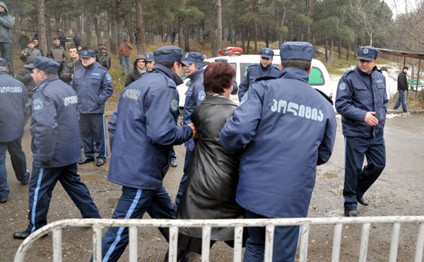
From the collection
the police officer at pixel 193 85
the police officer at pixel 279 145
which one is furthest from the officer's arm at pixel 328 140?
the police officer at pixel 193 85

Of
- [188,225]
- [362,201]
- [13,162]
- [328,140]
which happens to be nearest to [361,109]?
[362,201]

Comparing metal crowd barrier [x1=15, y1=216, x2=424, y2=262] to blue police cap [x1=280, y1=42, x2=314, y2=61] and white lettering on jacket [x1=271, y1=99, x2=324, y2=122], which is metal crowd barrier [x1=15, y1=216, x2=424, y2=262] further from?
blue police cap [x1=280, y1=42, x2=314, y2=61]

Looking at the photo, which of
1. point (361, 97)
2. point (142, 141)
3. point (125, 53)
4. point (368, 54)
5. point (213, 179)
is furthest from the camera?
point (125, 53)

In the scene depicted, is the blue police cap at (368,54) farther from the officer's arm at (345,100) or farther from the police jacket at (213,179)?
the police jacket at (213,179)

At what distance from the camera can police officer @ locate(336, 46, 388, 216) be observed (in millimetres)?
4555

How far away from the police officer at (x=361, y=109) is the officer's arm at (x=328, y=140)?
1845mm

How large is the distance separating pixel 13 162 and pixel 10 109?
33.0 inches

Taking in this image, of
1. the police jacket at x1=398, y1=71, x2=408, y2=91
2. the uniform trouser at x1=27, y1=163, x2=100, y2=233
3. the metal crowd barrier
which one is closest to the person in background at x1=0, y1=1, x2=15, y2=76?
the uniform trouser at x1=27, y1=163, x2=100, y2=233

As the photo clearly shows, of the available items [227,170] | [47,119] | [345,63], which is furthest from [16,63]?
[345,63]

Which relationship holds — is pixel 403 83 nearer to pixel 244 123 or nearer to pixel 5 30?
→ pixel 5 30

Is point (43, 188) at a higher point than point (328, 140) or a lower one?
lower

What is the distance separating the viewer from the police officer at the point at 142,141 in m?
3.04

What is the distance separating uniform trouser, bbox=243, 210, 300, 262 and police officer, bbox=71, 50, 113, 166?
461 centimetres

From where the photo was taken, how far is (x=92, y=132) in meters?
7.00
